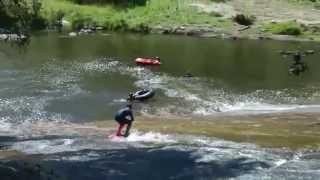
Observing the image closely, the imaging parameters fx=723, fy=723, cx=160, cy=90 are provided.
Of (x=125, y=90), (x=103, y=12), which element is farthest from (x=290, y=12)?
(x=125, y=90)

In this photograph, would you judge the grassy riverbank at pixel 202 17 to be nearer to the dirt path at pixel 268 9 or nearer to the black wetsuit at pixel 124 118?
the dirt path at pixel 268 9

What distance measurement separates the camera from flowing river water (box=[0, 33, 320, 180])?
92.8 ft

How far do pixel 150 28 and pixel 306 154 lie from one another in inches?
3035

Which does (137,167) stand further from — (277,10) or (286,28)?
(277,10)

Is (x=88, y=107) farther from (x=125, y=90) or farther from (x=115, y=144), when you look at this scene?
(x=115, y=144)

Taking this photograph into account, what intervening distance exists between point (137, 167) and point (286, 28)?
76742 millimetres

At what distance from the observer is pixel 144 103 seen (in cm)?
5000

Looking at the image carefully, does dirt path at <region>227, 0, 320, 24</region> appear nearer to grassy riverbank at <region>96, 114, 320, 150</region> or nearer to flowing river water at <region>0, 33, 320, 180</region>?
flowing river water at <region>0, 33, 320, 180</region>

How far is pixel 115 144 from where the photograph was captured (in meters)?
34.4

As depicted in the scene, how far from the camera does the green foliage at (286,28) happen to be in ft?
332

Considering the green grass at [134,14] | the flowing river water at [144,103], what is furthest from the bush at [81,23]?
the flowing river water at [144,103]

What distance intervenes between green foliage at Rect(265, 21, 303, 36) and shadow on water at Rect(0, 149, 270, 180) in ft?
240

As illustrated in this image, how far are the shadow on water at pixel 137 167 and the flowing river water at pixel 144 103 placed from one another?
4 centimetres

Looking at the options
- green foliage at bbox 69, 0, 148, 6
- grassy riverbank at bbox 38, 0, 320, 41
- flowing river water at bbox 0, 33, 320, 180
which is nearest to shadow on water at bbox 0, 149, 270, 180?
flowing river water at bbox 0, 33, 320, 180
